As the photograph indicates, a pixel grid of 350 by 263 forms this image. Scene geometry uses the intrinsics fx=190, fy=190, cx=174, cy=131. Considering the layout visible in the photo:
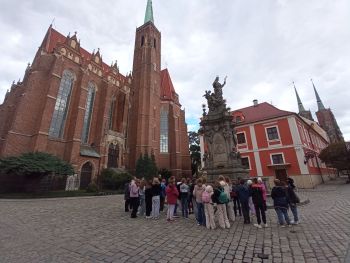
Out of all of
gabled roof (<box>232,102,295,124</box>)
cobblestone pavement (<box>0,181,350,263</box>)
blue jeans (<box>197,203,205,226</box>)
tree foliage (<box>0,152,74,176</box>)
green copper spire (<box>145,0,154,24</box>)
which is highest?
green copper spire (<box>145,0,154,24</box>)

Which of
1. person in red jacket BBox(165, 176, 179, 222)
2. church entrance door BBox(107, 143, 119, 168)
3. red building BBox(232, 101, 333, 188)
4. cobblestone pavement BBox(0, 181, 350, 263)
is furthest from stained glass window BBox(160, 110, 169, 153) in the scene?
cobblestone pavement BBox(0, 181, 350, 263)

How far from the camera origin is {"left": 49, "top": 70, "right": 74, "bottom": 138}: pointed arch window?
25.2 metres

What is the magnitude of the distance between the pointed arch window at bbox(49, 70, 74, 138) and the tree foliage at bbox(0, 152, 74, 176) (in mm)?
6531

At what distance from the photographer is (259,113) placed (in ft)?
85.3

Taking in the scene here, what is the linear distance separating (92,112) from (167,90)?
17968mm

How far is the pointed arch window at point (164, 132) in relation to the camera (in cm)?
3610

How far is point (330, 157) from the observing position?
25.3 m

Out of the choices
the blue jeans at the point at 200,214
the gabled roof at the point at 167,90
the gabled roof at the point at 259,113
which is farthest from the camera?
the gabled roof at the point at 167,90

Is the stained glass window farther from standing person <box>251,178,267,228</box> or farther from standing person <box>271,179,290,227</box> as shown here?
standing person <box>271,179,290,227</box>

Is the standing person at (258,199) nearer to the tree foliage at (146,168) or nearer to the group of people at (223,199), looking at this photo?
the group of people at (223,199)

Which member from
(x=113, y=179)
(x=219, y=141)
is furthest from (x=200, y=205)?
(x=113, y=179)

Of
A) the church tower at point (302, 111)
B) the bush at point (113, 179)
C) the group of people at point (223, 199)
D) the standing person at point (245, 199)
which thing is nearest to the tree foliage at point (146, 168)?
the bush at point (113, 179)

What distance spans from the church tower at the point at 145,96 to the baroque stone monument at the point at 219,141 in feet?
65.5

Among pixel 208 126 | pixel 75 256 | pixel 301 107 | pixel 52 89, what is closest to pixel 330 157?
pixel 208 126
